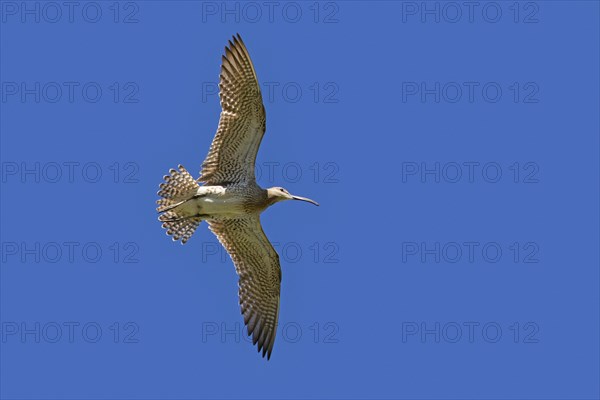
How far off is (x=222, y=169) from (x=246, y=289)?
200 cm

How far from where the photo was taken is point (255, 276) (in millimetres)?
17688

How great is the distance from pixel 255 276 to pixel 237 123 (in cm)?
252

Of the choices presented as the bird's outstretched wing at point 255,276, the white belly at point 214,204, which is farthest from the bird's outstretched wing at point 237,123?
the bird's outstretched wing at point 255,276

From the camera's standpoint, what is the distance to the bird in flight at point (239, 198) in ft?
54.1

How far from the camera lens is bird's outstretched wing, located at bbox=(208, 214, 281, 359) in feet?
57.2

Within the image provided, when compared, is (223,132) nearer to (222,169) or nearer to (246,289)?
(222,169)

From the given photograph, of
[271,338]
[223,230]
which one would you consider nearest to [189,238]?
[223,230]

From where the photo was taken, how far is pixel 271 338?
1744cm

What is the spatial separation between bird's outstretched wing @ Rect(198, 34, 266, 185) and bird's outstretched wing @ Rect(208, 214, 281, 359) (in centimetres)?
95

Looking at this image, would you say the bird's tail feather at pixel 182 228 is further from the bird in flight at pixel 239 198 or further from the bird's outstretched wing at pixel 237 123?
the bird's outstretched wing at pixel 237 123

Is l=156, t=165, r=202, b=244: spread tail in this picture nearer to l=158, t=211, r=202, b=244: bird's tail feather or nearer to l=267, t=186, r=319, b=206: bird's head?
l=158, t=211, r=202, b=244: bird's tail feather

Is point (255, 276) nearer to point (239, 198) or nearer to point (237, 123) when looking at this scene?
point (239, 198)

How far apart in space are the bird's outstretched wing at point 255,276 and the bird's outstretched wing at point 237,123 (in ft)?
3.13

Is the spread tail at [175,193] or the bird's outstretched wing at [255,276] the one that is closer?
the spread tail at [175,193]
